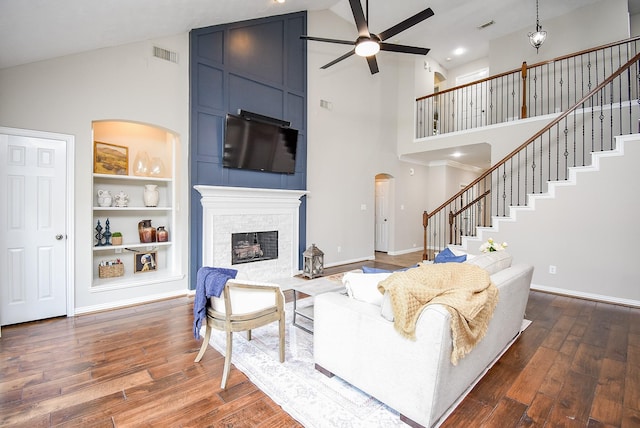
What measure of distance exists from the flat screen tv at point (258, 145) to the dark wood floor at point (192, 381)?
2490mm

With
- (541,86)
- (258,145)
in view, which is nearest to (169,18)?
(258,145)

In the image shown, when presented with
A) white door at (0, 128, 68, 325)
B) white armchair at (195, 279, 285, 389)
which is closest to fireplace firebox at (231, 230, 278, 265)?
white door at (0, 128, 68, 325)

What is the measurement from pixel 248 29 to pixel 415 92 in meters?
4.51

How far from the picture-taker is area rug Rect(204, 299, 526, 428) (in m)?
1.81

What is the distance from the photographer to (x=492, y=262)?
2504mm

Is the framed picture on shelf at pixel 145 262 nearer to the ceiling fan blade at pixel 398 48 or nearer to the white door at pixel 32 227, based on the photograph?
the white door at pixel 32 227

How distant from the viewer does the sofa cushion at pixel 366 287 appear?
204 cm

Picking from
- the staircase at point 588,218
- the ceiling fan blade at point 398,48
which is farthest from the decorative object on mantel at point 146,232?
the staircase at point 588,218

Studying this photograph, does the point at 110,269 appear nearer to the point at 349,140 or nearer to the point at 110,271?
the point at 110,271

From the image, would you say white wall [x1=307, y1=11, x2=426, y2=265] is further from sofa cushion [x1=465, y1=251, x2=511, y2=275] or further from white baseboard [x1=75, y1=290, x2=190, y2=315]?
sofa cushion [x1=465, y1=251, x2=511, y2=275]

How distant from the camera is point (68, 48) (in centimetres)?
318

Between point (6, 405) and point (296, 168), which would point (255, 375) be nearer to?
point (6, 405)

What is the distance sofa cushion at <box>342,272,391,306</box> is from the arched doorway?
5808mm

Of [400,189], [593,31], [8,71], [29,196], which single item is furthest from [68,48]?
[593,31]
